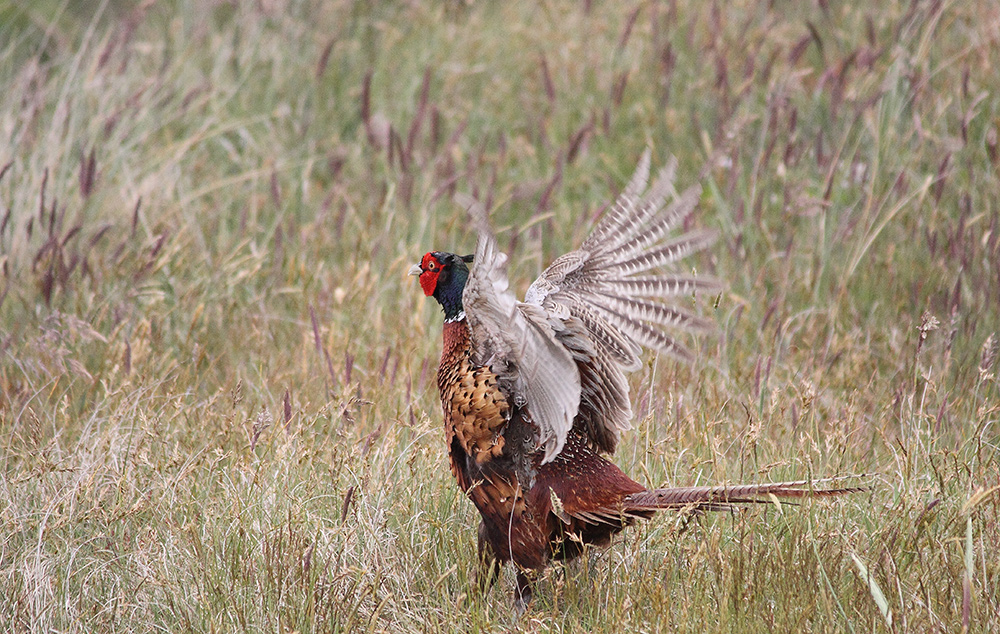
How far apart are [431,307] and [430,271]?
1232 mm

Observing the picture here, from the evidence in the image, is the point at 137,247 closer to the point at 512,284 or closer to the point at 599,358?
the point at 512,284

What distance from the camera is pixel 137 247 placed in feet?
13.3

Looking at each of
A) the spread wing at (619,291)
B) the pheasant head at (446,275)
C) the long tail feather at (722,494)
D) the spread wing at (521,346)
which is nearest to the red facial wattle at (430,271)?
the pheasant head at (446,275)

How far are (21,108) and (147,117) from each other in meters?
0.56

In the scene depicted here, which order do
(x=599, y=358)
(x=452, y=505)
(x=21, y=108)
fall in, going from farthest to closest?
(x=21, y=108) < (x=452, y=505) < (x=599, y=358)

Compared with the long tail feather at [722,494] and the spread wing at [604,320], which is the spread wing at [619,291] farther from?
the long tail feather at [722,494]

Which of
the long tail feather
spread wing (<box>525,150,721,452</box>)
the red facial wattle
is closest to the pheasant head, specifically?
the red facial wattle

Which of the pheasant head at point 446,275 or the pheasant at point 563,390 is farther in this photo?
the pheasant head at point 446,275

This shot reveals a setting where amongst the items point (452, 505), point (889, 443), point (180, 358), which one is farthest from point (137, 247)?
point (889, 443)

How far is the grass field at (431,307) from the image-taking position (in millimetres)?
2342

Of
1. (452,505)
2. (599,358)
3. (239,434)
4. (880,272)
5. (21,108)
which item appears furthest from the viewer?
(21,108)

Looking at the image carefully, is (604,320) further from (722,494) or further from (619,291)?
(722,494)

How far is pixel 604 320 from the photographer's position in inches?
106

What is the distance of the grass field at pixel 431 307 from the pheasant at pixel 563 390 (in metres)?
0.10
